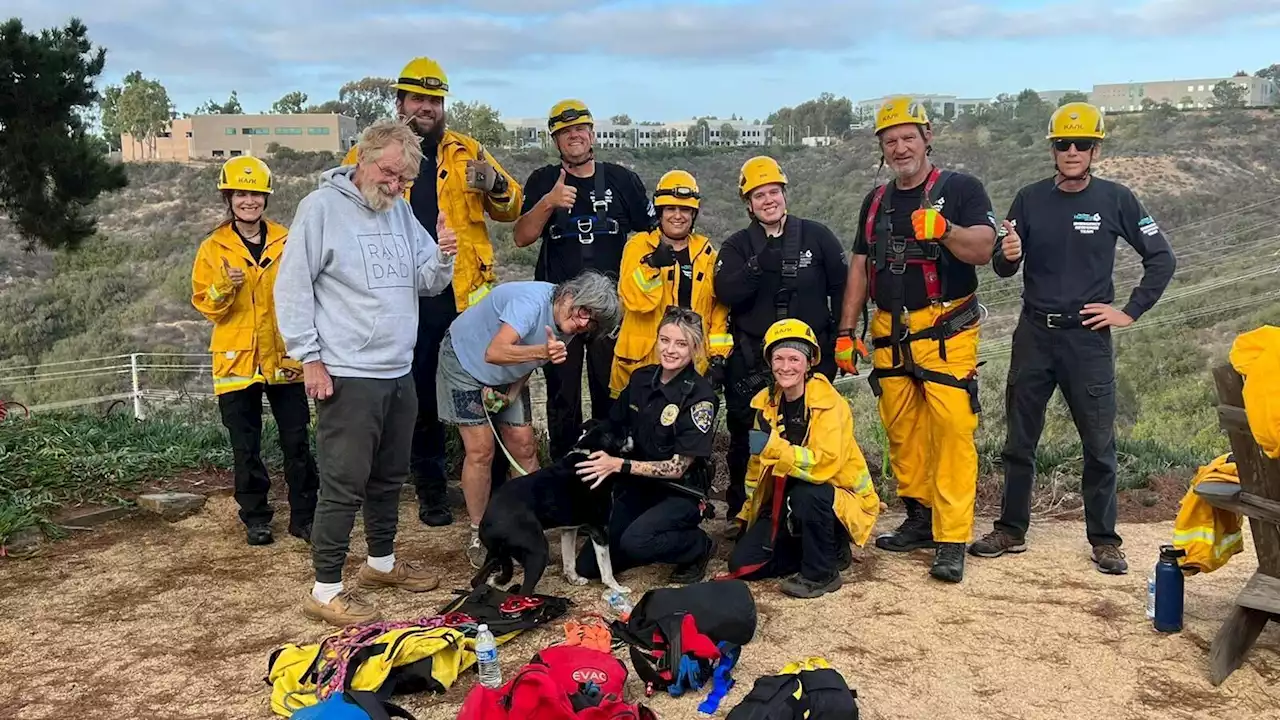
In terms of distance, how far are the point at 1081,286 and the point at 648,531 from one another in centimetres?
259

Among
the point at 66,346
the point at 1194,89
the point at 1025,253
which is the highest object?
the point at 1194,89

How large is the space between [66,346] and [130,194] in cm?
1458

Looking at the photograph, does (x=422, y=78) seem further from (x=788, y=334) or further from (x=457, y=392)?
(x=788, y=334)

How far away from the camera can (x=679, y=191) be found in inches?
206

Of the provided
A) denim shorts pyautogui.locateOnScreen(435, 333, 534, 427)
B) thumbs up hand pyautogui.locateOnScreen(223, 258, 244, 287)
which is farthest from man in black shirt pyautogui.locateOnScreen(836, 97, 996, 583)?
thumbs up hand pyautogui.locateOnScreen(223, 258, 244, 287)

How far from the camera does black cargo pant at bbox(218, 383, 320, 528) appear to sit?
5.50m

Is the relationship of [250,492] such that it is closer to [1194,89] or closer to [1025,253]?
[1025,253]

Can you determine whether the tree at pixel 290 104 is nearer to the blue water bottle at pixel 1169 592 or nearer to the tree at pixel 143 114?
the tree at pixel 143 114

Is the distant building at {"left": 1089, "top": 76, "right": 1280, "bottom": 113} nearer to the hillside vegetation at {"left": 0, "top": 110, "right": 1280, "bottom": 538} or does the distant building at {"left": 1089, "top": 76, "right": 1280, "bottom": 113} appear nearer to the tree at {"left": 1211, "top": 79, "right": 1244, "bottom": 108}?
the tree at {"left": 1211, "top": 79, "right": 1244, "bottom": 108}

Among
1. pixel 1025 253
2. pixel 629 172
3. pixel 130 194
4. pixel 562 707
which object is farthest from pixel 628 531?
pixel 130 194

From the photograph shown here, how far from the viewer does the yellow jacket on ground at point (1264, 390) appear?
339 cm

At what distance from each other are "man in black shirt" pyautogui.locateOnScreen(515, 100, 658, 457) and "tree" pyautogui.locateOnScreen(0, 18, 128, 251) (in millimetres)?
3859

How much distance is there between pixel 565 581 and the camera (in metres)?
4.98

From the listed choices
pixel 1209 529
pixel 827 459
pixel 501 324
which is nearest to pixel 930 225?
pixel 827 459
